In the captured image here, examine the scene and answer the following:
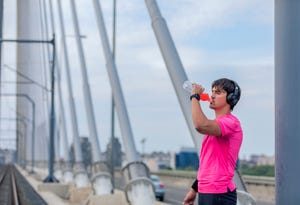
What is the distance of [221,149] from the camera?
3908mm

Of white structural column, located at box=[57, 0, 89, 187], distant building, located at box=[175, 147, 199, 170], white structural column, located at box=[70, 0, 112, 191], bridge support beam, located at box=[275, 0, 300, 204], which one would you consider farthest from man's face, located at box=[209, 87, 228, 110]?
distant building, located at box=[175, 147, 199, 170]

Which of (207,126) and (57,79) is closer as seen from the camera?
(207,126)

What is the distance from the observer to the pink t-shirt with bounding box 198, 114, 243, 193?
3881mm

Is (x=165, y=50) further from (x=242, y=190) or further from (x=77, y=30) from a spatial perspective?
(x=77, y=30)

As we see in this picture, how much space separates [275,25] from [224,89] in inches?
21.8

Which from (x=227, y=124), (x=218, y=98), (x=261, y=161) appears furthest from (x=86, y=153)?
(x=261, y=161)

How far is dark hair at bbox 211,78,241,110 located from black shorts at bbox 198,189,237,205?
516 mm

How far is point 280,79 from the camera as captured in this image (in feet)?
13.3

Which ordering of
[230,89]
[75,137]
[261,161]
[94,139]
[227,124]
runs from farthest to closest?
[261,161] → [75,137] → [94,139] → [230,89] → [227,124]

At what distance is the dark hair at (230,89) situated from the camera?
12.9 feet

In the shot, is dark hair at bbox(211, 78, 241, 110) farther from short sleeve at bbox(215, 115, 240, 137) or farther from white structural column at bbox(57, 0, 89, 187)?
white structural column at bbox(57, 0, 89, 187)

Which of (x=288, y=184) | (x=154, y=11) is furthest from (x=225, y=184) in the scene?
(x=154, y=11)

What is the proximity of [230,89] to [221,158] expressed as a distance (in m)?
0.40

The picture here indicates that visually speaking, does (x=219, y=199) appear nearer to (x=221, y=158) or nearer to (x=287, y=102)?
(x=221, y=158)
